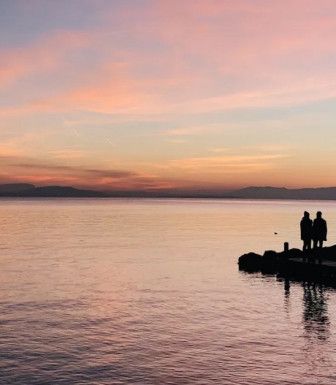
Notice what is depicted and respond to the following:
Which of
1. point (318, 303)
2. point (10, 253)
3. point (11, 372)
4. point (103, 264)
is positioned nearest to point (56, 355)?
point (11, 372)

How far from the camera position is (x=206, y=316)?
24688mm

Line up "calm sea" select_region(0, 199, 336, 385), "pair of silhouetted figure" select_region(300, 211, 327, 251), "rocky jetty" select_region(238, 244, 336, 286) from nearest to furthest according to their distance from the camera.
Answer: "calm sea" select_region(0, 199, 336, 385)
"pair of silhouetted figure" select_region(300, 211, 327, 251)
"rocky jetty" select_region(238, 244, 336, 286)

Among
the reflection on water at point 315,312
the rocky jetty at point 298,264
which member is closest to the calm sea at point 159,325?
the reflection on water at point 315,312

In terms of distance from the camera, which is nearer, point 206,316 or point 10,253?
point 206,316

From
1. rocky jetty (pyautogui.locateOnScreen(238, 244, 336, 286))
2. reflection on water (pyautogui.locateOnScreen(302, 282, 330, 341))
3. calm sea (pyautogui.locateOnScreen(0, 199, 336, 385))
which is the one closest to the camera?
calm sea (pyautogui.locateOnScreen(0, 199, 336, 385))

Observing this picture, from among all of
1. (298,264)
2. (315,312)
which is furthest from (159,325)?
(298,264)

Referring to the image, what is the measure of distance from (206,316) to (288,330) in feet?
13.6

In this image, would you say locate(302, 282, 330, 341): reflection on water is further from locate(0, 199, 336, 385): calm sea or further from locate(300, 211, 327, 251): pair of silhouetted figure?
locate(300, 211, 327, 251): pair of silhouetted figure

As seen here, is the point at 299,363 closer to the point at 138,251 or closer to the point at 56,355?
the point at 56,355

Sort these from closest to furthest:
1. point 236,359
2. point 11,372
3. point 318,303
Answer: point 11,372
point 236,359
point 318,303

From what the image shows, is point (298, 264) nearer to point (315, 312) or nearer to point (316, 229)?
point (316, 229)

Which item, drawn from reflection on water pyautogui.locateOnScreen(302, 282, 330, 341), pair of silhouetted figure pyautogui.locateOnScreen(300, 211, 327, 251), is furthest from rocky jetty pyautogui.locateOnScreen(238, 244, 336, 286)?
pair of silhouetted figure pyautogui.locateOnScreen(300, 211, 327, 251)

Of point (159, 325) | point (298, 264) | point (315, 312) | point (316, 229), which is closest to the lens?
point (159, 325)

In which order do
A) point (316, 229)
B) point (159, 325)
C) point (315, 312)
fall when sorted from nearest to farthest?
point (159, 325)
point (315, 312)
point (316, 229)
